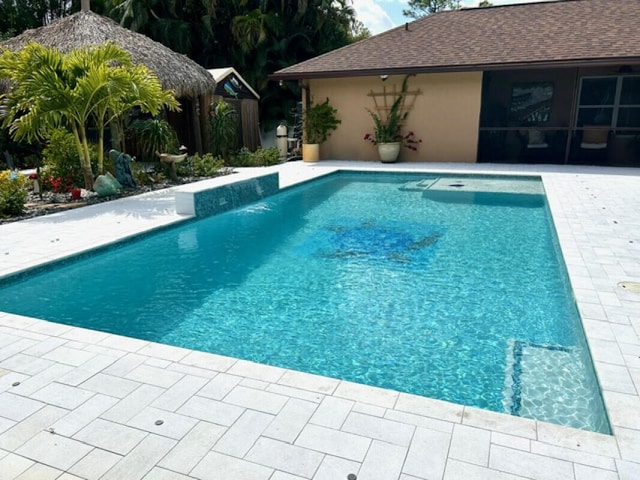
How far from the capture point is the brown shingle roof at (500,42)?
1215 centimetres

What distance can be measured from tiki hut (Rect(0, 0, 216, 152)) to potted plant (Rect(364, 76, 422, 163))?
5046mm

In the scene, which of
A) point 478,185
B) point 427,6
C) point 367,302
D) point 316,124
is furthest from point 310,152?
point 427,6

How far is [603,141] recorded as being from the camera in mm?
12953

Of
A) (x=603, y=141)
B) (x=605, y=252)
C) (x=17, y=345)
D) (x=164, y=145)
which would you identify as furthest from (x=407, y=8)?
(x=17, y=345)

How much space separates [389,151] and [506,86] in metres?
3.67

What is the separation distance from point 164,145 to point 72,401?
10.4 metres

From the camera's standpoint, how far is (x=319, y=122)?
15.3m

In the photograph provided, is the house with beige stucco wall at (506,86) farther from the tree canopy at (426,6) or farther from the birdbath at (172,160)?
the tree canopy at (426,6)

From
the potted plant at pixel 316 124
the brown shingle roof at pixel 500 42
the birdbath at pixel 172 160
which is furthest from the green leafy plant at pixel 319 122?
the birdbath at pixel 172 160

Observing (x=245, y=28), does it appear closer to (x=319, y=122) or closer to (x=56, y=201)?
(x=319, y=122)

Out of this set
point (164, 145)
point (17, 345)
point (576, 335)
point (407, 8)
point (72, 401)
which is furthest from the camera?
point (407, 8)

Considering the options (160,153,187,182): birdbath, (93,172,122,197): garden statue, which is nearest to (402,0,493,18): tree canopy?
(160,153,187,182): birdbath

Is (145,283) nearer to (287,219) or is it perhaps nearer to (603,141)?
(287,219)

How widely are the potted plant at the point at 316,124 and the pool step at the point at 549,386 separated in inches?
476
